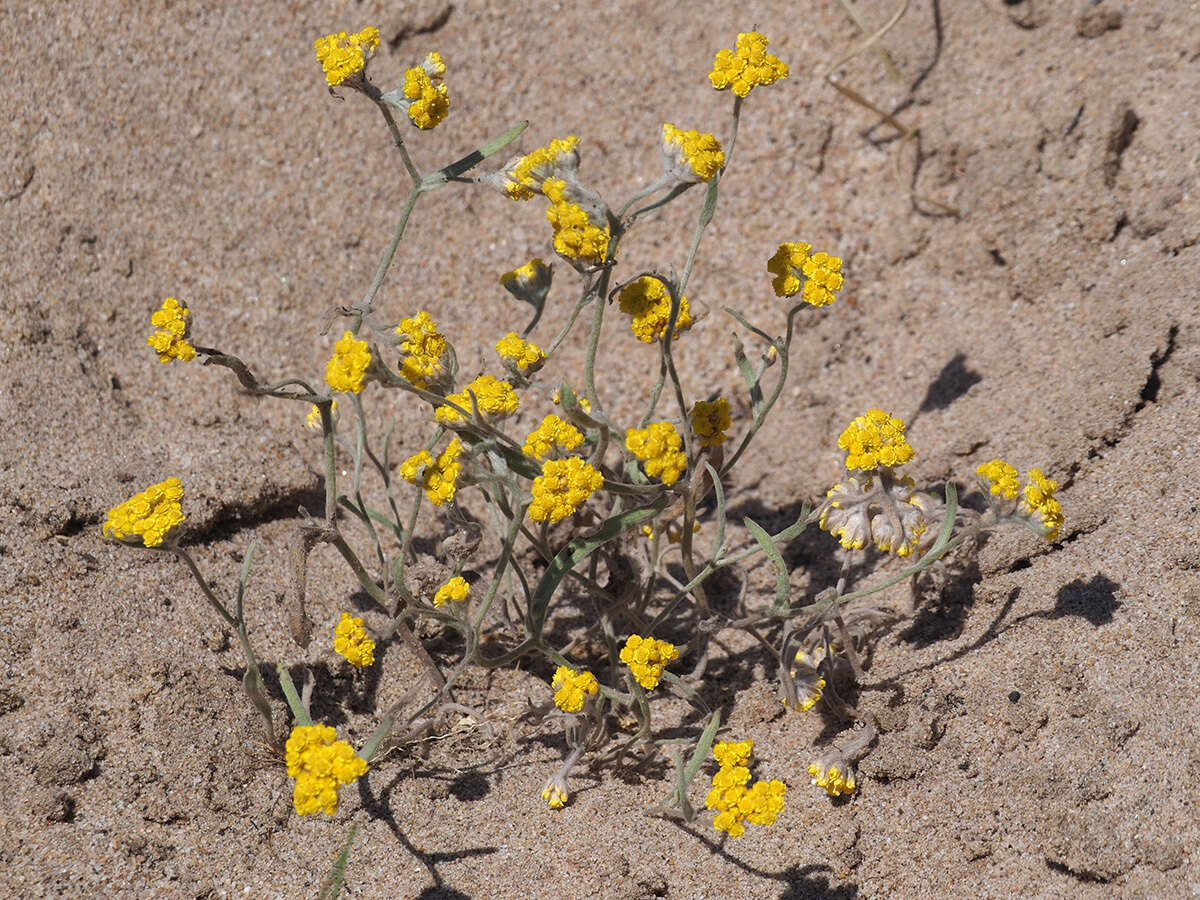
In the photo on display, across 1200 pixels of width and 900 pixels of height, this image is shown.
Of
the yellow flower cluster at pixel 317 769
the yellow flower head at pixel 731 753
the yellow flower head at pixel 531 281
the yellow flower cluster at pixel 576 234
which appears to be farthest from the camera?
the yellow flower head at pixel 531 281

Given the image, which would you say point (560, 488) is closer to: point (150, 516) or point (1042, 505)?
point (150, 516)

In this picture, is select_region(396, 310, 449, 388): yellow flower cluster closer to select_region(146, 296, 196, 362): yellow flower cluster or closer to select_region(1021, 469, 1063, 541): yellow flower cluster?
select_region(146, 296, 196, 362): yellow flower cluster

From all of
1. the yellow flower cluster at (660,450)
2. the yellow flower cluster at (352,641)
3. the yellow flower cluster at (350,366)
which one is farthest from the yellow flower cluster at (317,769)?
the yellow flower cluster at (660,450)

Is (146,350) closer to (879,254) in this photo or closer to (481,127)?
(481,127)

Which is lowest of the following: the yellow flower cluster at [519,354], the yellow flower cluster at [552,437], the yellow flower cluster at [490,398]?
the yellow flower cluster at [552,437]

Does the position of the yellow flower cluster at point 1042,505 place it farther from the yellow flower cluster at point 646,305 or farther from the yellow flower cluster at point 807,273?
the yellow flower cluster at point 646,305

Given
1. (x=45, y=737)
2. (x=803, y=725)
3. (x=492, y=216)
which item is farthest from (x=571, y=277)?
(x=45, y=737)

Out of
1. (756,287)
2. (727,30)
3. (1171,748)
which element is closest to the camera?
(1171,748)
